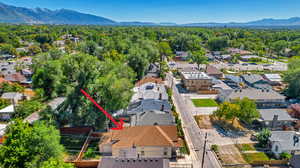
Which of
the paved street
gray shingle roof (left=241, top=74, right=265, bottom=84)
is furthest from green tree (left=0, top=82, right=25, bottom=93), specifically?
gray shingle roof (left=241, top=74, right=265, bottom=84)

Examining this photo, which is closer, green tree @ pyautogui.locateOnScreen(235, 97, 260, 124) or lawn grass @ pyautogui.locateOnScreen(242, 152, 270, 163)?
lawn grass @ pyautogui.locateOnScreen(242, 152, 270, 163)

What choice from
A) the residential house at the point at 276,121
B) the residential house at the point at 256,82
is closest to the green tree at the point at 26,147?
the residential house at the point at 276,121

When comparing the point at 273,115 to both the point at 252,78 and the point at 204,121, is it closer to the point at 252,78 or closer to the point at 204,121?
the point at 204,121

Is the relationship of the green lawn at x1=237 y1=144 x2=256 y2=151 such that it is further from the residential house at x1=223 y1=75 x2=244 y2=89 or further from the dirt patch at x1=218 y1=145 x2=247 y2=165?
the residential house at x1=223 y1=75 x2=244 y2=89

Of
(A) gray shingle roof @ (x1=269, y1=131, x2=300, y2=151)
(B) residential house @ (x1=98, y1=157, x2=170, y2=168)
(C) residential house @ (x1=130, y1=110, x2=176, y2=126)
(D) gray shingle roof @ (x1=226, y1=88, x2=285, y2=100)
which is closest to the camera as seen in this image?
(B) residential house @ (x1=98, y1=157, x2=170, y2=168)

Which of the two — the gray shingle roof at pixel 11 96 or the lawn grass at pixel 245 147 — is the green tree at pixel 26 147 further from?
the gray shingle roof at pixel 11 96

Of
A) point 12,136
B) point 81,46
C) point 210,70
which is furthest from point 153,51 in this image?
point 12,136
